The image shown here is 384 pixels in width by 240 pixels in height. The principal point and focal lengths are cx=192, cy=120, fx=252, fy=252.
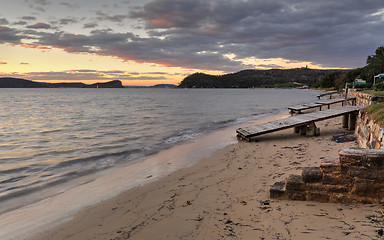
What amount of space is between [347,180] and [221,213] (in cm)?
238

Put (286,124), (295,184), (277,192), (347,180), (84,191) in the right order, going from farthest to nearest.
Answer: (286,124), (84,191), (277,192), (295,184), (347,180)

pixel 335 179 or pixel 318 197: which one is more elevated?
pixel 335 179

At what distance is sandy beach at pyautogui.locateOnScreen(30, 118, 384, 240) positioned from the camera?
4035 mm

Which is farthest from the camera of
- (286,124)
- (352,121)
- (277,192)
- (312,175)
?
(352,121)

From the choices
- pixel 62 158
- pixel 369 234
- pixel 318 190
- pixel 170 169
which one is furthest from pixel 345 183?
pixel 62 158

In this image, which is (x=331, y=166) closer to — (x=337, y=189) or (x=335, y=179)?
(x=335, y=179)

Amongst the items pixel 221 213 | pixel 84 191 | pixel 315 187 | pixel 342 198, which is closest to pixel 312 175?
pixel 315 187

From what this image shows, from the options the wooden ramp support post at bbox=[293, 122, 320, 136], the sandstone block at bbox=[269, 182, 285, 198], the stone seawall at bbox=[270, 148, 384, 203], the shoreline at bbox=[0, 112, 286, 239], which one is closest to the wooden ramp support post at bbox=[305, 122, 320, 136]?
the wooden ramp support post at bbox=[293, 122, 320, 136]

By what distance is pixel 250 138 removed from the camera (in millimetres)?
13414

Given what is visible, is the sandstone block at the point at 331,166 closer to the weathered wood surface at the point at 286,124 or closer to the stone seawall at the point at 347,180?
the stone seawall at the point at 347,180

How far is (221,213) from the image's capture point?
496 cm

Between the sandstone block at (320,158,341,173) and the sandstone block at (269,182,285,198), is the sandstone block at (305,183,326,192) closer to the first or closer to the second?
the sandstone block at (320,158,341,173)

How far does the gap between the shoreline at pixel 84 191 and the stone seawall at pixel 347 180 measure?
477 cm

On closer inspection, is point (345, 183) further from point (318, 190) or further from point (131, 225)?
point (131, 225)
